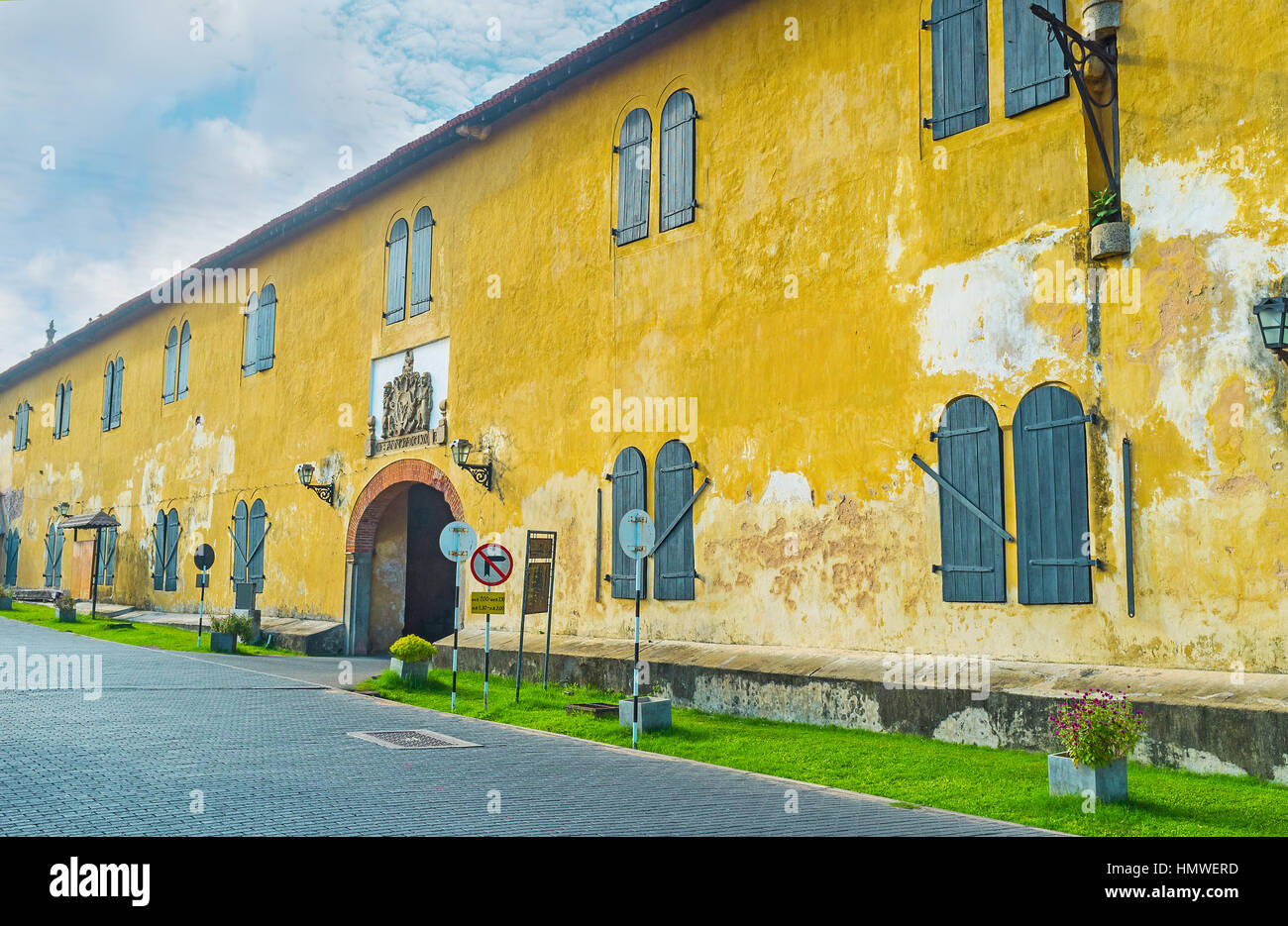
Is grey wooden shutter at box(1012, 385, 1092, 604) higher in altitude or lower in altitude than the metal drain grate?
higher

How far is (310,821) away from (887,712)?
6310 mm

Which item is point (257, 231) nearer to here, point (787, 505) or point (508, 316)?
point (508, 316)

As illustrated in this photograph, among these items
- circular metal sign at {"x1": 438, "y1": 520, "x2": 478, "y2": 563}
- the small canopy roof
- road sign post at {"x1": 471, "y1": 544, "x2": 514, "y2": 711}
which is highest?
the small canopy roof

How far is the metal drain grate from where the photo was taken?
1054 centimetres

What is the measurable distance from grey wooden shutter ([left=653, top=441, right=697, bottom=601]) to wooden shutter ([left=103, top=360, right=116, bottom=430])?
2504 cm

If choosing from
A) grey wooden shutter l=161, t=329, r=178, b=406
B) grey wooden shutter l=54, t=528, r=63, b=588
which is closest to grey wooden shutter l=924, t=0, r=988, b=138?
grey wooden shutter l=161, t=329, r=178, b=406

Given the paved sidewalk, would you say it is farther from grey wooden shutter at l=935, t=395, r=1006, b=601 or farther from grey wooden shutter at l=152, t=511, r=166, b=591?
grey wooden shutter at l=152, t=511, r=166, b=591

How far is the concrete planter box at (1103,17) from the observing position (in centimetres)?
1056

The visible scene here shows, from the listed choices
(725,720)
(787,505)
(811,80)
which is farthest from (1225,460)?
(811,80)

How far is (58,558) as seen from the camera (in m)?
37.6

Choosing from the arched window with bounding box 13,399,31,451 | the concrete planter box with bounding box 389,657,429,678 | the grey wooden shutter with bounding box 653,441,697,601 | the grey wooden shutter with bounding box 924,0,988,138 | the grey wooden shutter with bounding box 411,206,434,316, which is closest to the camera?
the grey wooden shutter with bounding box 924,0,988,138

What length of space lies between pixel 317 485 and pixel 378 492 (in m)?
2.36

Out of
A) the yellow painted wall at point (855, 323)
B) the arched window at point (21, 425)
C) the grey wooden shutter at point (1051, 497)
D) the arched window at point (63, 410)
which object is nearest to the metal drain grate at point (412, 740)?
the yellow painted wall at point (855, 323)

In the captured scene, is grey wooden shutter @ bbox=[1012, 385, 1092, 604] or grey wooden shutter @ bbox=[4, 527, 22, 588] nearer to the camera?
grey wooden shutter @ bbox=[1012, 385, 1092, 604]
